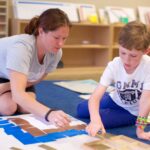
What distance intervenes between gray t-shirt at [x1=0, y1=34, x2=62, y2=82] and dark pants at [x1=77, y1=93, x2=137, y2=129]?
0.85 ft

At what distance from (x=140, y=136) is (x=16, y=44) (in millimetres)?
616

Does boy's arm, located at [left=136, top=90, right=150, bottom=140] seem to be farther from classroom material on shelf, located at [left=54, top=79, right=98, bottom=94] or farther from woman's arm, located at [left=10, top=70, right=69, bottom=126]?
classroom material on shelf, located at [left=54, top=79, right=98, bottom=94]

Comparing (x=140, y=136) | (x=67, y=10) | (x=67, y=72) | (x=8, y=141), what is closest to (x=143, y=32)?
(x=140, y=136)

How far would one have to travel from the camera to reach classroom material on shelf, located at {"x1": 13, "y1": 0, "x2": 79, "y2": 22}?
2.82 meters

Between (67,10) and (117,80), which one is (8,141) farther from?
(67,10)

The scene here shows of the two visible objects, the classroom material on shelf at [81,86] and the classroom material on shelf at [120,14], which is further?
the classroom material on shelf at [120,14]

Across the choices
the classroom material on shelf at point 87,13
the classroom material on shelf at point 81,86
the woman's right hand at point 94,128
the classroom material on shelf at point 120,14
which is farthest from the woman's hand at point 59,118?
the classroom material on shelf at point 120,14

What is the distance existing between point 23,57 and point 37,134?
0.31m

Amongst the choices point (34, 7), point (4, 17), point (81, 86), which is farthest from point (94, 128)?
point (34, 7)

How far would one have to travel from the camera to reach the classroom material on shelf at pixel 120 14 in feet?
10.8

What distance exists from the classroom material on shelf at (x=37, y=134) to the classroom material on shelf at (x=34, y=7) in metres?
1.71

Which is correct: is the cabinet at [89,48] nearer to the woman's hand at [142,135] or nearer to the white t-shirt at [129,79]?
the white t-shirt at [129,79]

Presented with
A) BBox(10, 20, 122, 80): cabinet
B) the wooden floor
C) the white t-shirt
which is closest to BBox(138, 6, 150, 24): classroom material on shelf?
BBox(10, 20, 122, 80): cabinet

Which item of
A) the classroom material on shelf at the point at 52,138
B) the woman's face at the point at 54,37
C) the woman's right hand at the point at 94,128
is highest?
the woman's face at the point at 54,37
